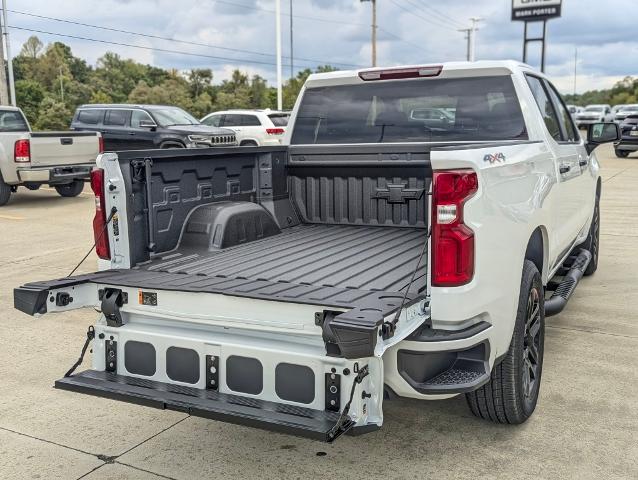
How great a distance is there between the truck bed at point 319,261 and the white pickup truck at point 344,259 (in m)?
0.02

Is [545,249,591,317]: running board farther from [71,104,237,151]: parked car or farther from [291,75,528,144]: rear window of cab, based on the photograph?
[71,104,237,151]: parked car

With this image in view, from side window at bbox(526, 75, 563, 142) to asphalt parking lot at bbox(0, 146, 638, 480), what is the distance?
1.56 metres

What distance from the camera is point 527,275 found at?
3617mm

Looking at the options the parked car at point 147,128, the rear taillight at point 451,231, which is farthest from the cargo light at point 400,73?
the parked car at point 147,128

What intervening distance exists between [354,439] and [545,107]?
110 inches

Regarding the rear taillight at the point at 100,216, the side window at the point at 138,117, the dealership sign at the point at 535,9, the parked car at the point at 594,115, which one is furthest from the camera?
the parked car at the point at 594,115

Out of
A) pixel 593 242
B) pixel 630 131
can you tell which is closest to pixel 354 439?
pixel 593 242

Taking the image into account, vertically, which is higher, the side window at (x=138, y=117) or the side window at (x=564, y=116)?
the side window at (x=138, y=117)

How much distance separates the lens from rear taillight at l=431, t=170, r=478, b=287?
2.91 metres

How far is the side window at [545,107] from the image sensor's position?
4805 millimetres

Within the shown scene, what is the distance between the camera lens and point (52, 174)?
12.8 metres

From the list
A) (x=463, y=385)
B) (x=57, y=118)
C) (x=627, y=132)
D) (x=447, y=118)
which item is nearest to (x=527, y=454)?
(x=463, y=385)

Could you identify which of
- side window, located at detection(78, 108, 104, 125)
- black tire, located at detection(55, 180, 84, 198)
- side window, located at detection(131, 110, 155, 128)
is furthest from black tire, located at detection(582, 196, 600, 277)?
side window, located at detection(78, 108, 104, 125)

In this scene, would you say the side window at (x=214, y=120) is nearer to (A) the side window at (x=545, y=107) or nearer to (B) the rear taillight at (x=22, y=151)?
(B) the rear taillight at (x=22, y=151)
